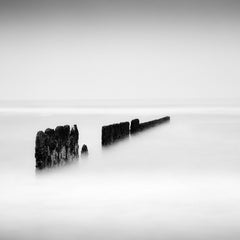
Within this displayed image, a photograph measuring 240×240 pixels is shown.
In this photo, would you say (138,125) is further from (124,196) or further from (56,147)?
(124,196)

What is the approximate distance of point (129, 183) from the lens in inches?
408

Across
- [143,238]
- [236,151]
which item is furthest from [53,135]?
[236,151]

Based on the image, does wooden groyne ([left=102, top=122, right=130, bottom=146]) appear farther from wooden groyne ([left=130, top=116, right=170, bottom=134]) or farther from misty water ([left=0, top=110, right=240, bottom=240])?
wooden groyne ([left=130, top=116, right=170, bottom=134])

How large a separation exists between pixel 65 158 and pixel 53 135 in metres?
1.03

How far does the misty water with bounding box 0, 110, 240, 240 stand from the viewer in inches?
269

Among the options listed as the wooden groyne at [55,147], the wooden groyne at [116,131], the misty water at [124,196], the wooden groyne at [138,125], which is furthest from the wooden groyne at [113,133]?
the wooden groyne at [55,147]

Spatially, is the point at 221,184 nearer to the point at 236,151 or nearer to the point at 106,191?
the point at 106,191

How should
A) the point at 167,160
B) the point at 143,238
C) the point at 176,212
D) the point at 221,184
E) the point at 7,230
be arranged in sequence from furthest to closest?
the point at 167,160, the point at 221,184, the point at 176,212, the point at 7,230, the point at 143,238

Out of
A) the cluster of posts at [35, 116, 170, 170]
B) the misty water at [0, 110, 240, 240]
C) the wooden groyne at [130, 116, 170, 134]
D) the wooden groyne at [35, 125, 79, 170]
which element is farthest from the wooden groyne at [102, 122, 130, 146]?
the wooden groyne at [35, 125, 79, 170]

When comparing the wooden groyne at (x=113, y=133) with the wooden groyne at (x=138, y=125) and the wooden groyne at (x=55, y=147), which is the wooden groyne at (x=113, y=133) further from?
the wooden groyne at (x=55, y=147)

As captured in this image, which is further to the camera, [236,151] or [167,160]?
[236,151]

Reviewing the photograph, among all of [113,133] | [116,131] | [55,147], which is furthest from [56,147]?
[116,131]

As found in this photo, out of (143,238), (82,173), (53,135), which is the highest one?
(53,135)

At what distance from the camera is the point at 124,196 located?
29.6 ft
